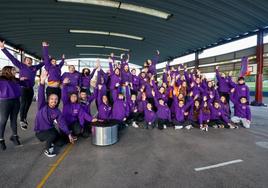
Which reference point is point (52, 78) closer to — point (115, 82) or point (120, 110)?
point (115, 82)

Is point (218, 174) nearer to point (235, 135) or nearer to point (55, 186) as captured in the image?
point (55, 186)

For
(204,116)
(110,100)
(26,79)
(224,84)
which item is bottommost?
(204,116)

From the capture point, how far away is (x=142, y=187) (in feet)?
7.47

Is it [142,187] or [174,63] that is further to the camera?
[174,63]

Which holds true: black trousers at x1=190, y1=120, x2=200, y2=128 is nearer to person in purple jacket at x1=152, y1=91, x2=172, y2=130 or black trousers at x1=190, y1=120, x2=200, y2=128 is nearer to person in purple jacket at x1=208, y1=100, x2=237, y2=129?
person in purple jacket at x1=208, y1=100, x2=237, y2=129

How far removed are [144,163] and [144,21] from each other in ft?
32.4

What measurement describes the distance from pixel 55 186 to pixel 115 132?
6.24 ft

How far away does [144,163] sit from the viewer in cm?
299

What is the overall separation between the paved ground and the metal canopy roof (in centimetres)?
686

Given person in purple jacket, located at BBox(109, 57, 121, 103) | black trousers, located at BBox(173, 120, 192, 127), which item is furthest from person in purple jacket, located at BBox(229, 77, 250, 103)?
person in purple jacket, located at BBox(109, 57, 121, 103)

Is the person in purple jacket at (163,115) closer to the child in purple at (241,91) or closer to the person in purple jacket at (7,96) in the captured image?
the child in purple at (241,91)

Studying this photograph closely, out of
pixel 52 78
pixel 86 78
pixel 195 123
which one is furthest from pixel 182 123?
pixel 52 78

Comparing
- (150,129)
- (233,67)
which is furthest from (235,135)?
(233,67)

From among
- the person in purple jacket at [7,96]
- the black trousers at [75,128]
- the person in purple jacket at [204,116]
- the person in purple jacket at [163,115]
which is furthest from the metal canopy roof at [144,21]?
the black trousers at [75,128]
